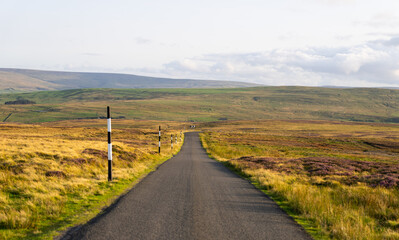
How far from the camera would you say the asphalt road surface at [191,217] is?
21.0 ft

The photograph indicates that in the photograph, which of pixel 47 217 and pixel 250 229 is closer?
pixel 250 229

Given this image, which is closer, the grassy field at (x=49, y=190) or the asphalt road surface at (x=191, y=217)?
the asphalt road surface at (x=191, y=217)

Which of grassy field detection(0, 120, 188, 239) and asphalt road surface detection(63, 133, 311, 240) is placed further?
grassy field detection(0, 120, 188, 239)

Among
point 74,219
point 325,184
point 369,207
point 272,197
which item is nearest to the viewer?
point 74,219

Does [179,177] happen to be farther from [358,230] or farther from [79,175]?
[358,230]

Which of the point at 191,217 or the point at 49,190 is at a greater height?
the point at 191,217

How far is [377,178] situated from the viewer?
16.3m

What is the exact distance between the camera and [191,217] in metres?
7.63

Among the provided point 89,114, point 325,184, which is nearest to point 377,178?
point 325,184

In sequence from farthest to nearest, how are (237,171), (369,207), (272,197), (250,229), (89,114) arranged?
(89,114)
(237,171)
(272,197)
(369,207)
(250,229)

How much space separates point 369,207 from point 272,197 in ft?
10.3

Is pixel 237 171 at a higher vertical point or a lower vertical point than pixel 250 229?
lower

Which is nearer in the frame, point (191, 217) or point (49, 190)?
point (191, 217)

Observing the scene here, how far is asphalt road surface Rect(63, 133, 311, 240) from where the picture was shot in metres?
6.41
